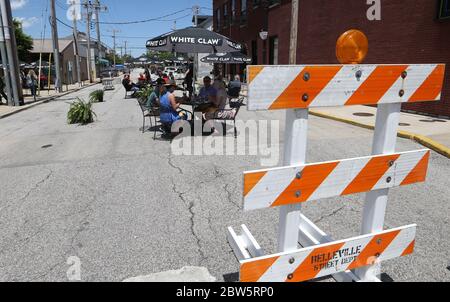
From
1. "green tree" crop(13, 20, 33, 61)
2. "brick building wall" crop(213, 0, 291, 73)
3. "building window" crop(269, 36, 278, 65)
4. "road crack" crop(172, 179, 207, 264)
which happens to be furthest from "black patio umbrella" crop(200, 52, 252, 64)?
"green tree" crop(13, 20, 33, 61)

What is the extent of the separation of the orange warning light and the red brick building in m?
10.3

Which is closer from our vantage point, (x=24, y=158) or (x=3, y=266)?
(x=3, y=266)

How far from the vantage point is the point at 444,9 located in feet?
34.1

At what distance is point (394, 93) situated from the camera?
2.26 metres

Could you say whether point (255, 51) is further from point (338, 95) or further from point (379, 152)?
point (338, 95)

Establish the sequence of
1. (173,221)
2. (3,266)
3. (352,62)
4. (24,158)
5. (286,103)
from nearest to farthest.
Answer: (286,103), (352,62), (3,266), (173,221), (24,158)

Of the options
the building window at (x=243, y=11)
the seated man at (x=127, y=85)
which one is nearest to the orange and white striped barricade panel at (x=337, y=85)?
the seated man at (x=127, y=85)

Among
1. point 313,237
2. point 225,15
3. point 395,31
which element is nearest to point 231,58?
point 395,31

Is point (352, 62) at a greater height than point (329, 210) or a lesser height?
greater

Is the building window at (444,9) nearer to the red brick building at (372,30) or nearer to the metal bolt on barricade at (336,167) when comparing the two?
the red brick building at (372,30)
